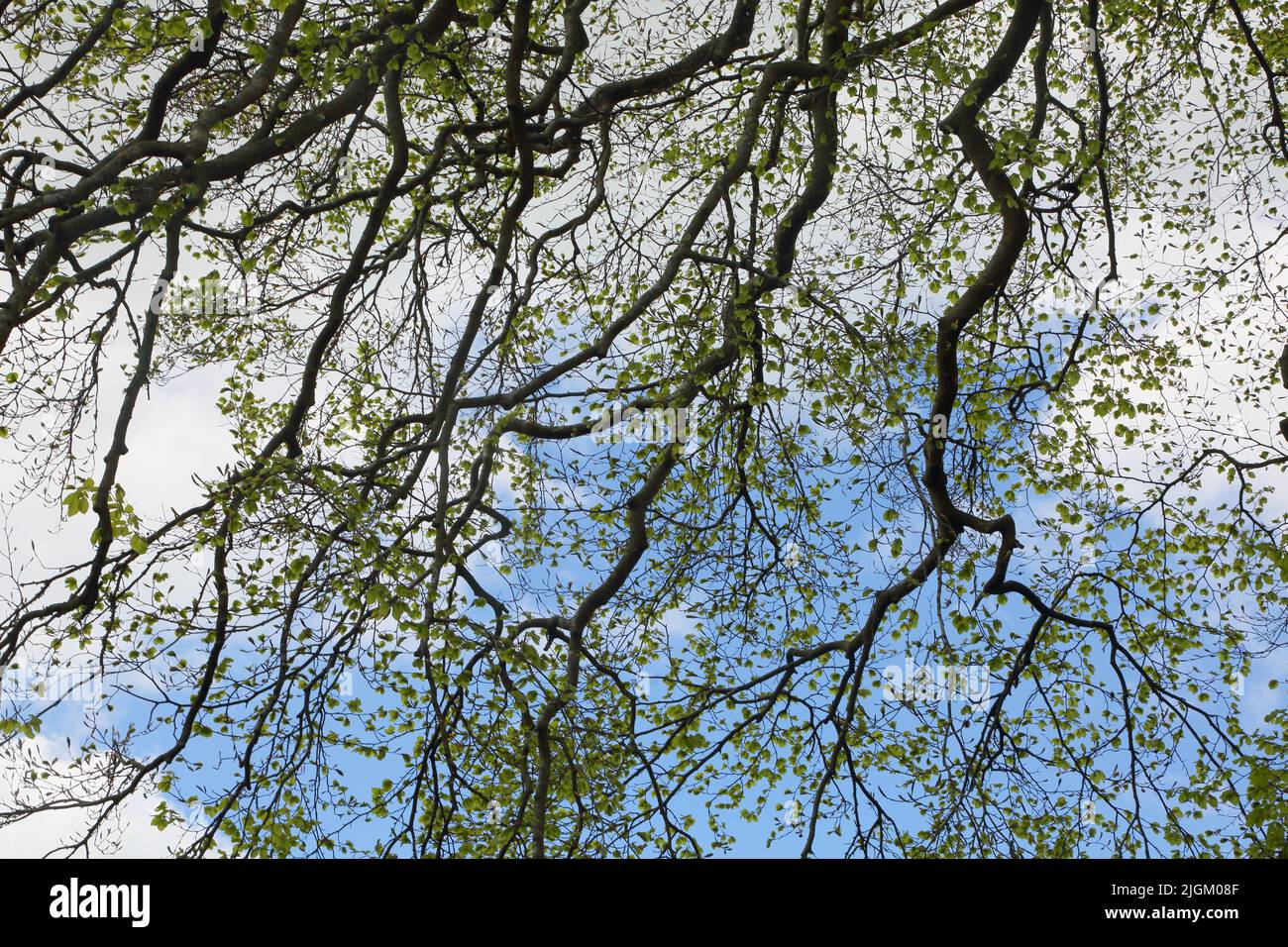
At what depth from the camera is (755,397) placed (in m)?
7.96

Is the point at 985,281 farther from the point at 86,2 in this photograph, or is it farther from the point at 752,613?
the point at 86,2

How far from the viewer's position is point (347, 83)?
812 cm

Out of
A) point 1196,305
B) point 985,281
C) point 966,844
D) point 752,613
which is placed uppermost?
point 1196,305

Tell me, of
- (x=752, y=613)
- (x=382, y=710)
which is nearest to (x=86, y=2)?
(x=382, y=710)
